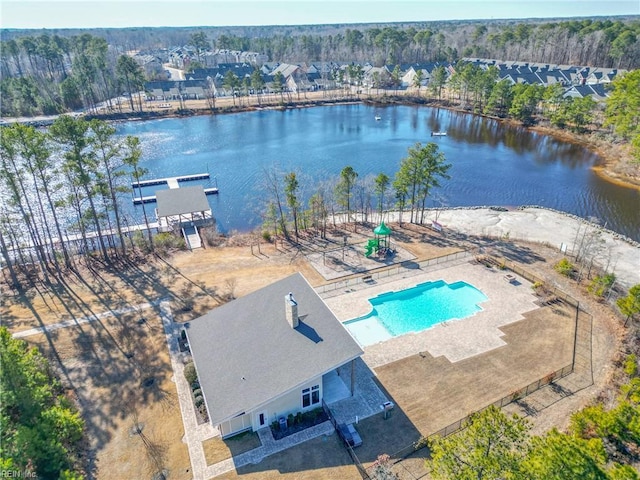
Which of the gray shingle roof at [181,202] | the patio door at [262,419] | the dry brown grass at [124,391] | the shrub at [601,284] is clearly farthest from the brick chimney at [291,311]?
the gray shingle roof at [181,202]

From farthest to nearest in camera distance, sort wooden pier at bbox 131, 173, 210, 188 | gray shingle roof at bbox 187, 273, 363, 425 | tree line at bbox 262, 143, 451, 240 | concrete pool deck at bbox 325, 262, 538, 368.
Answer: wooden pier at bbox 131, 173, 210, 188 < tree line at bbox 262, 143, 451, 240 < concrete pool deck at bbox 325, 262, 538, 368 < gray shingle roof at bbox 187, 273, 363, 425

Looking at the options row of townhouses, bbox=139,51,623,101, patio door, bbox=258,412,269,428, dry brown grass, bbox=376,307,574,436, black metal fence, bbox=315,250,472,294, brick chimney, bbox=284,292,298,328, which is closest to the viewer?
patio door, bbox=258,412,269,428

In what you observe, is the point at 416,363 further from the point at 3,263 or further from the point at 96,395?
the point at 3,263

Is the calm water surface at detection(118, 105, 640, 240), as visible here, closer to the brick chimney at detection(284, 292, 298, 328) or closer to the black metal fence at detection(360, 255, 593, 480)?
the black metal fence at detection(360, 255, 593, 480)

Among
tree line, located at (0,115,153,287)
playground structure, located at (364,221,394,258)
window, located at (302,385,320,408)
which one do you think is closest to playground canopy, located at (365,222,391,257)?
playground structure, located at (364,221,394,258)

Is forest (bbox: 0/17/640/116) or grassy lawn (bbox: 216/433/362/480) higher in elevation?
forest (bbox: 0/17/640/116)

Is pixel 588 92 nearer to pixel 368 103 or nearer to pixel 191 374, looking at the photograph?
pixel 368 103

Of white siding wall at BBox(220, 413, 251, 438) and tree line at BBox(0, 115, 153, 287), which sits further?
tree line at BBox(0, 115, 153, 287)
